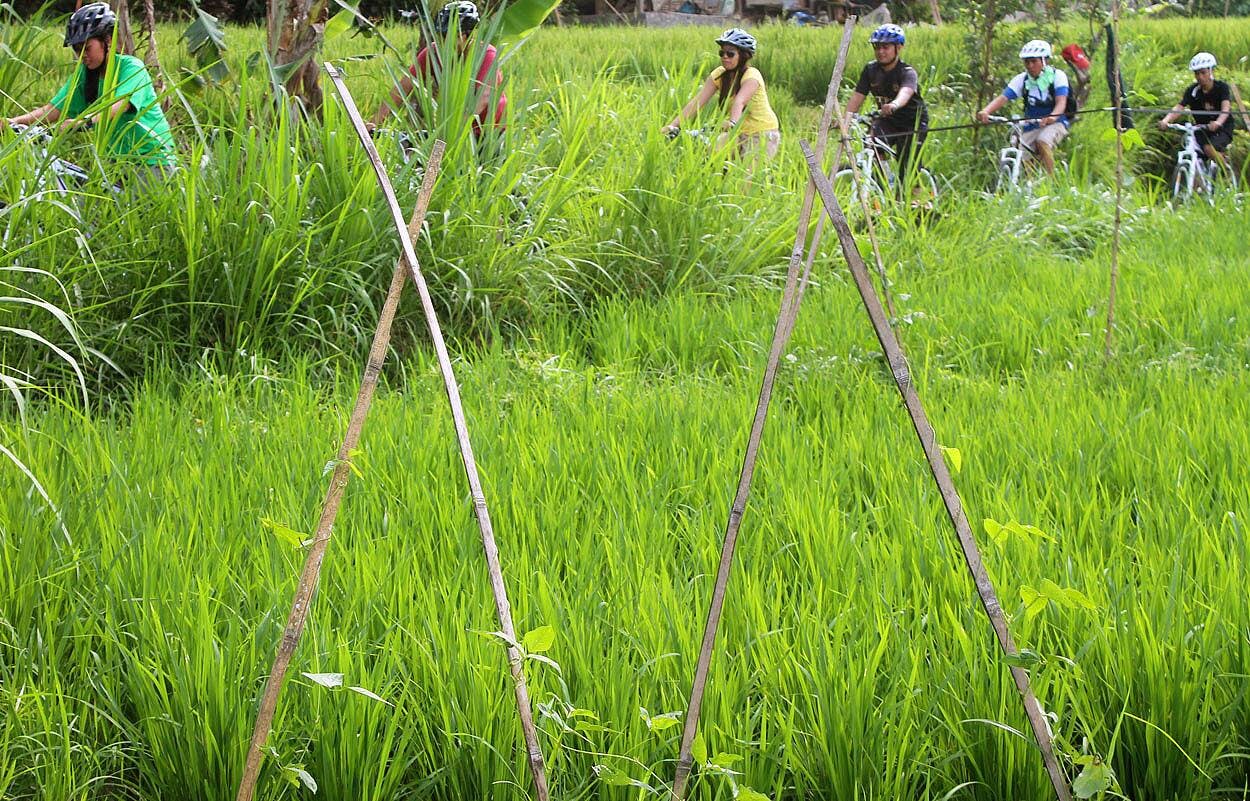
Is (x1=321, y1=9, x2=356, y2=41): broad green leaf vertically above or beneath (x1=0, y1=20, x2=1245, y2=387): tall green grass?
above

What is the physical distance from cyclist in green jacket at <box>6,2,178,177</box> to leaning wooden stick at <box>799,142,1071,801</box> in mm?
2172

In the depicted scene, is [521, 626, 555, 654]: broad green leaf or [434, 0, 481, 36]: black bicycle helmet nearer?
[521, 626, 555, 654]: broad green leaf

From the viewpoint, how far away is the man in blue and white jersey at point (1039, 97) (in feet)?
25.9

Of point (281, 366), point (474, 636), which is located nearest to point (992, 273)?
point (281, 366)

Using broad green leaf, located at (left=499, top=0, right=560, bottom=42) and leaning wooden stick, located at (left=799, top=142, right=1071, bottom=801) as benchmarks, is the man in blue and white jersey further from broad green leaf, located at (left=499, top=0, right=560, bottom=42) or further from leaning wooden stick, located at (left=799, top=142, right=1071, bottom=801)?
leaning wooden stick, located at (left=799, top=142, right=1071, bottom=801)

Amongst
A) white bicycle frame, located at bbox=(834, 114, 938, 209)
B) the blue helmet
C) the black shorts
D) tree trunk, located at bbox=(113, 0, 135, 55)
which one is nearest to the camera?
tree trunk, located at bbox=(113, 0, 135, 55)

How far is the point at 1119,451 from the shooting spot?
2.62 m

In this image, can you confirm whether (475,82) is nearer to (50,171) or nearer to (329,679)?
→ (50,171)

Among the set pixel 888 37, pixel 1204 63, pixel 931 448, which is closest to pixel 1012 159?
pixel 888 37

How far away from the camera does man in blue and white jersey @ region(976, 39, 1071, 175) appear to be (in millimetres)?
7898

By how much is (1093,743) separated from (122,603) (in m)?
1.45

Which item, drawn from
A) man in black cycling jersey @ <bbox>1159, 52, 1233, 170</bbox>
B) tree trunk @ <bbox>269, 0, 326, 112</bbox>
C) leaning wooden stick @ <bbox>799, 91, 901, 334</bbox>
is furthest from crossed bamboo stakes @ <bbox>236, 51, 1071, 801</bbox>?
man in black cycling jersey @ <bbox>1159, 52, 1233, 170</bbox>

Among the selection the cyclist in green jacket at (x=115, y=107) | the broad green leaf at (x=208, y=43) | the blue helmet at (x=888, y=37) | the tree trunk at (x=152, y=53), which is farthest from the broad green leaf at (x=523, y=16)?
the blue helmet at (x=888, y=37)

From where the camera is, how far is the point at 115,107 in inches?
140
